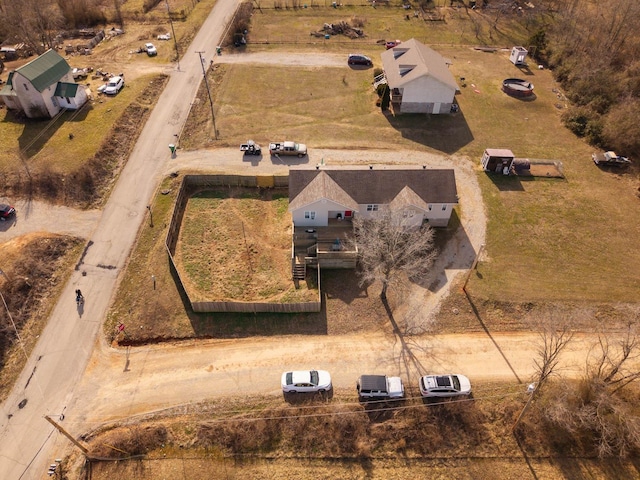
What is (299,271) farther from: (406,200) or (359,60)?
(359,60)

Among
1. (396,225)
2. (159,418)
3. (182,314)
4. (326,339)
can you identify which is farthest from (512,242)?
(159,418)

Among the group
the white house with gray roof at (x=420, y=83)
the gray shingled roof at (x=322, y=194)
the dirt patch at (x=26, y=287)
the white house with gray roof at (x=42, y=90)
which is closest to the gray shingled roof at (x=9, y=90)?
the white house with gray roof at (x=42, y=90)

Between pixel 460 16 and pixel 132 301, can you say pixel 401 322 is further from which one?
pixel 460 16

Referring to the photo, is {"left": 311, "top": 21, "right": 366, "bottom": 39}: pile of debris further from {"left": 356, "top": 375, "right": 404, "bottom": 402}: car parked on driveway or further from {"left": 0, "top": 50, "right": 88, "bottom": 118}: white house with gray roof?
{"left": 356, "top": 375, "right": 404, "bottom": 402}: car parked on driveway

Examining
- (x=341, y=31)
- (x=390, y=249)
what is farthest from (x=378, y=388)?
(x=341, y=31)

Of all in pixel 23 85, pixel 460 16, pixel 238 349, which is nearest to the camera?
pixel 238 349

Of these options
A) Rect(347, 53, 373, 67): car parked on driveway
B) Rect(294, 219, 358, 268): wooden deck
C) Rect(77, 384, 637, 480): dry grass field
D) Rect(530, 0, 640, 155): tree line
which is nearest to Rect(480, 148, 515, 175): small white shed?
Rect(530, 0, 640, 155): tree line

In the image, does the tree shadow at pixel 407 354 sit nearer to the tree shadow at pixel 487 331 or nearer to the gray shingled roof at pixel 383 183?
the tree shadow at pixel 487 331
